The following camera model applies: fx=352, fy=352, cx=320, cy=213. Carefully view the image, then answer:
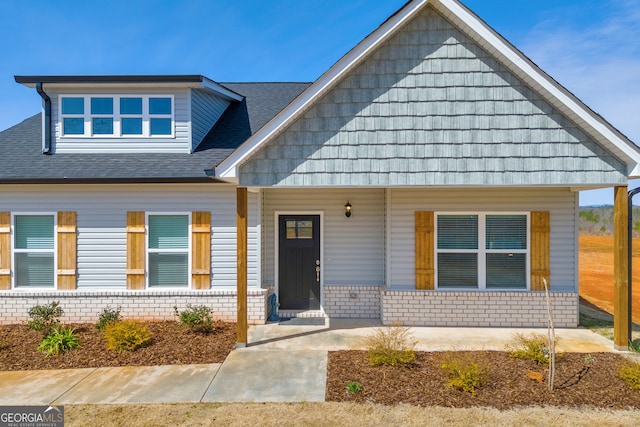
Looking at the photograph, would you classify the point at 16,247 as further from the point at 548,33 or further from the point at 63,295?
the point at 548,33

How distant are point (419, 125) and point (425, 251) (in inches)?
112

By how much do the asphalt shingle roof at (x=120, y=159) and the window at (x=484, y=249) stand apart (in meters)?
5.10

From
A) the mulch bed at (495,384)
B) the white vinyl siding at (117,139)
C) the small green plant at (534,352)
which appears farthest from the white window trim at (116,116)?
the small green plant at (534,352)

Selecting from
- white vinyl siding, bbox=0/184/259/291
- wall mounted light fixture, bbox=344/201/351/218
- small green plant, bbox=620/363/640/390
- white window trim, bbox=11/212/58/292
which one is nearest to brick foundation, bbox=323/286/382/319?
wall mounted light fixture, bbox=344/201/351/218

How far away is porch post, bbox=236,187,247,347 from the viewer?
6.14 meters

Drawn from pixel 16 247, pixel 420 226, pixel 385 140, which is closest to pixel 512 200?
pixel 420 226

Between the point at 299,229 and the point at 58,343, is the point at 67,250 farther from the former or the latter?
the point at 299,229

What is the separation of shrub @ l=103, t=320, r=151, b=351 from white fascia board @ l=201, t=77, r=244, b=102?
5644mm

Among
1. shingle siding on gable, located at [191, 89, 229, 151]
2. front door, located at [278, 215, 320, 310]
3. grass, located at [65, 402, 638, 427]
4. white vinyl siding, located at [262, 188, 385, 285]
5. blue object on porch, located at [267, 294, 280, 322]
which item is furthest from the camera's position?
shingle siding on gable, located at [191, 89, 229, 151]

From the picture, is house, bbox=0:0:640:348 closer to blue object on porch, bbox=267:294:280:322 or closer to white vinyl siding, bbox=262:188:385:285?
white vinyl siding, bbox=262:188:385:285

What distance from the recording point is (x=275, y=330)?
286 inches

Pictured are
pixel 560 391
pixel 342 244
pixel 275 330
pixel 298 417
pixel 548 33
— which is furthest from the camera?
pixel 548 33

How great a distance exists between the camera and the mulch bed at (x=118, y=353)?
19.0ft

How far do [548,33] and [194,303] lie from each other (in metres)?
11.6
